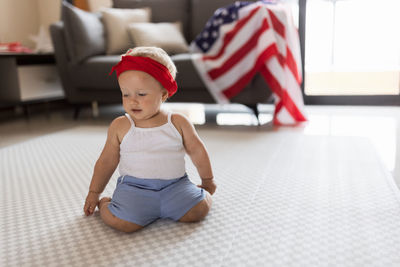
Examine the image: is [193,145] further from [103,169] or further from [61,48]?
[61,48]

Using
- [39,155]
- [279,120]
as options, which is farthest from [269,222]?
[279,120]

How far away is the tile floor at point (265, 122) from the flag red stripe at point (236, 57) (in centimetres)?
30

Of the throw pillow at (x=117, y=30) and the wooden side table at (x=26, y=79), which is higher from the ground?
the throw pillow at (x=117, y=30)

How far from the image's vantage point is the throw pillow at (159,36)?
2.54m

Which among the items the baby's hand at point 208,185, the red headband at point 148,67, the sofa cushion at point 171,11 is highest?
the sofa cushion at point 171,11

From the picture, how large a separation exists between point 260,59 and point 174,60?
482mm

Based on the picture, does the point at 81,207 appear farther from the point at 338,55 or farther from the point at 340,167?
the point at 338,55

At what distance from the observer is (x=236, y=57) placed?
2.15m

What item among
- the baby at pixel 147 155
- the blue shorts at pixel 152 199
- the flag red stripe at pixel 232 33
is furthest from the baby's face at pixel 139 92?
the flag red stripe at pixel 232 33

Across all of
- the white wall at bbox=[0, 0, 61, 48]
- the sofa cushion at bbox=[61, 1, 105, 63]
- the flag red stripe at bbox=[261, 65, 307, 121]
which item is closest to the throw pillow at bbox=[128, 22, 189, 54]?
the sofa cushion at bbox=[61, 1, 105, 63]

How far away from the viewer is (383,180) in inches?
45.5

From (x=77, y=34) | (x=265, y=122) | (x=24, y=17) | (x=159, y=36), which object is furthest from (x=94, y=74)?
(x=24, y=17)

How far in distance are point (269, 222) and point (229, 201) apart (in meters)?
0.16

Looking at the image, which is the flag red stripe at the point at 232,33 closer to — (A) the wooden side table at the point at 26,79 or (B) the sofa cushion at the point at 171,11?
(B) the sofa cushion at the point at 171,11
